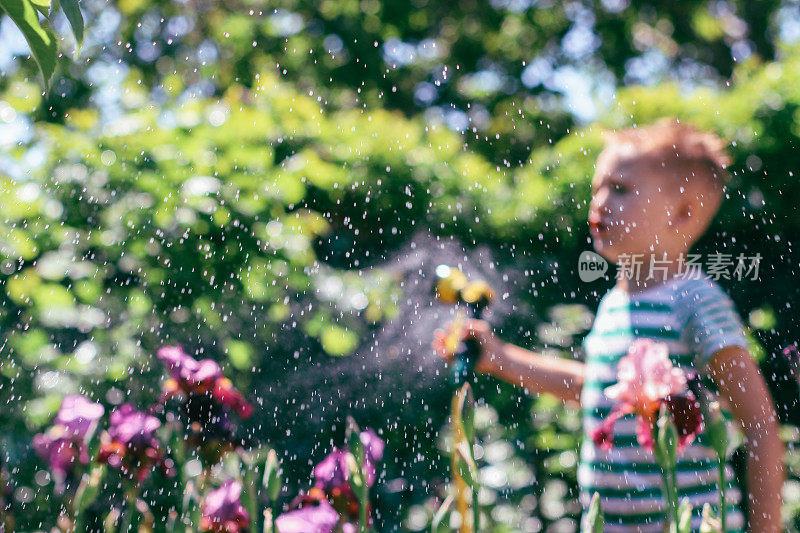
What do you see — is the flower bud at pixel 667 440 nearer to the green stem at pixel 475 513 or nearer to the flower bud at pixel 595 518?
the flower bud at pixel 595 518

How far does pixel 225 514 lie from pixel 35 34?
745mm

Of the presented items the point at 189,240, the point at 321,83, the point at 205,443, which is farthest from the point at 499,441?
the point at 321,83

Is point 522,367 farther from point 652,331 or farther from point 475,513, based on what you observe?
point 475,513

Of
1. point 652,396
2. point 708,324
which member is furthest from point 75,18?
point 708,324

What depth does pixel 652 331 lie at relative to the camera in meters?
1.51

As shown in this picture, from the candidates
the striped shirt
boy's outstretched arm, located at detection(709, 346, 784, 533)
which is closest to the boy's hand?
the striped shirt

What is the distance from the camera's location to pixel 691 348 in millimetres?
1448

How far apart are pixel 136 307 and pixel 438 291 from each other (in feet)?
2.60

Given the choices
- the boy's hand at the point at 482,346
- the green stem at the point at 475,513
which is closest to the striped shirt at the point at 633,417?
the boy's hand at the point at 482,346

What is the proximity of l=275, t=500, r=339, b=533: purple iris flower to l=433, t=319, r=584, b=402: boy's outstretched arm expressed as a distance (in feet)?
1.89

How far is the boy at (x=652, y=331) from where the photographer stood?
134 centimetres

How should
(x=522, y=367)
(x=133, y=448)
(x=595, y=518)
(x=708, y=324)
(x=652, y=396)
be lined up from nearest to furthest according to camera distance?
(x=595, y=518) → (x=652, y=396) → (x=133, y=448) → (x=708, y=324) → (x=522, y=367)

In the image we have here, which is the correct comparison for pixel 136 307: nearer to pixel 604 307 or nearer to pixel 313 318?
pixel 313 318

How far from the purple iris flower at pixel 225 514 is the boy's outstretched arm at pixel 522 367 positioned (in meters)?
0.59
